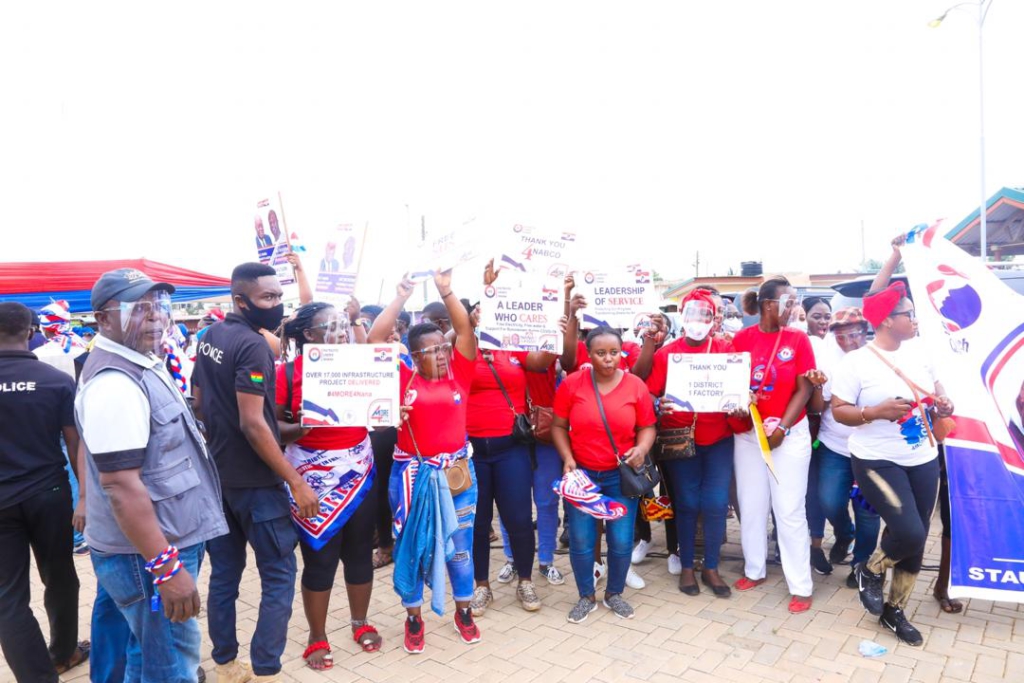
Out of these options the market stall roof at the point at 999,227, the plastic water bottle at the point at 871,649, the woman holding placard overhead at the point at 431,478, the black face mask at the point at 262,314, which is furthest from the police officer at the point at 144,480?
the market stall roof at the point at 999,227

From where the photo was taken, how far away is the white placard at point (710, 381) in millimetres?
4230

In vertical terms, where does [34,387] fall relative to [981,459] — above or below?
above

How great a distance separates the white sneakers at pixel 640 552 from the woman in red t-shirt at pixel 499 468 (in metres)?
1.11

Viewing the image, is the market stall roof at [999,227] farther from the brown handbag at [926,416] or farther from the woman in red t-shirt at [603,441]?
the woman in red t-shirt at [603,441]

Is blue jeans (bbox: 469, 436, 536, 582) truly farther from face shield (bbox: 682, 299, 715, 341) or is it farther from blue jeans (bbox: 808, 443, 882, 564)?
blue jeans (bbox: 808, 443, 882, 564)

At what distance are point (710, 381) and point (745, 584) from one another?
1617mm

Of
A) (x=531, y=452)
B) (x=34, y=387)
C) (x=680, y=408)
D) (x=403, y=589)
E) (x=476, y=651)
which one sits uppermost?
(x=34, y=387)

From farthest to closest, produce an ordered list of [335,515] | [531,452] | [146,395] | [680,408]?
[531,452]
[680,408]
[335,515]
[146,395]

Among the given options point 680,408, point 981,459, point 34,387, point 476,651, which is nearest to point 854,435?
point 981,459

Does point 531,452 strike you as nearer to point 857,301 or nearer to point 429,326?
point 429,326

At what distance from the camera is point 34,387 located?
341 centimetres

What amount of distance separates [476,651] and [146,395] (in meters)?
2.51

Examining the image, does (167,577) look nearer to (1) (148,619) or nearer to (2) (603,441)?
(1) (148,619)

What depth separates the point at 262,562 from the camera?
133 inches
